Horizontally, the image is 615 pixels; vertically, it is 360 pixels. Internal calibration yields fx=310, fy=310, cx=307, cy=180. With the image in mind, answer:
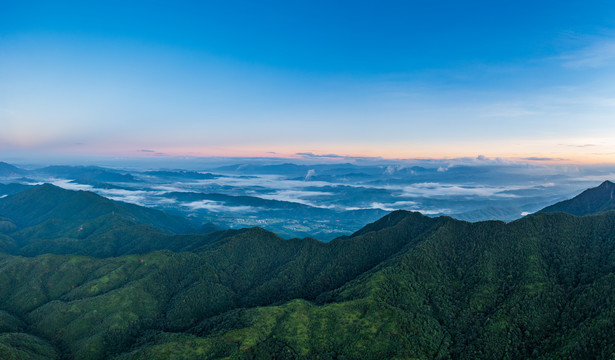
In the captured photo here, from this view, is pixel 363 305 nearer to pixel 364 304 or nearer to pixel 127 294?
pixel 364 304

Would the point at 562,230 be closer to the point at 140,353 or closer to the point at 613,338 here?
the point at 613,338

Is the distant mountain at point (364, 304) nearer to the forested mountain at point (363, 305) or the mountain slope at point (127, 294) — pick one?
the forested mountain at point (363, 305)

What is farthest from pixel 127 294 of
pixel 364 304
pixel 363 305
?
pixel 364 304

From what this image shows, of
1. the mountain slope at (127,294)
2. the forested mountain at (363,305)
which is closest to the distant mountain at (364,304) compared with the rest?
the forested mountain at (363,305)

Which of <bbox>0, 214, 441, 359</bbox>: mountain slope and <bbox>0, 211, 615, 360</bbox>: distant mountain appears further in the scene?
<bbox>0, 214, 441, 359</bbox>: mountain slope

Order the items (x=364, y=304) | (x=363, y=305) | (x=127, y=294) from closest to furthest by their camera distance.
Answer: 1. (x=363, y=305)
2. (x=364, y=304)
3. (x=127, y=294)

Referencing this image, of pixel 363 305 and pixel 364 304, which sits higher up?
pixel 364 304

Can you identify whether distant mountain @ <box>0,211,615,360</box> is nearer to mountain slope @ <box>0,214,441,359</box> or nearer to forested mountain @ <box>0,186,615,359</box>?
forested mountain @ <box>0,186,615,359</box>

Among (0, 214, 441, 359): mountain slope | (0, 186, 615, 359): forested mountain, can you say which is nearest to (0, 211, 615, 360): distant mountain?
(0, 186, 615, 359): forested mountain

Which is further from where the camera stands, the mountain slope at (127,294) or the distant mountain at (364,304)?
the mountain slope at (127,294)
